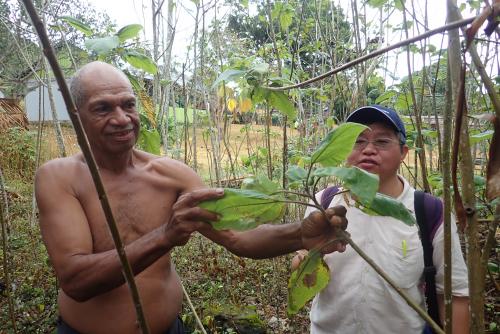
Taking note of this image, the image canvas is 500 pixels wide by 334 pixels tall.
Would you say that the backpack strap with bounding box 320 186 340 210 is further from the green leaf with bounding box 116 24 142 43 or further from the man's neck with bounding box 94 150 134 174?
the green leaf with bounding box 116 24 142 43

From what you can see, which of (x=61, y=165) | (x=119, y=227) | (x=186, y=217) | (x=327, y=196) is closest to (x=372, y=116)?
(x=327, y=196)

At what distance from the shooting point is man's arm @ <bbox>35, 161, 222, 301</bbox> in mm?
1229

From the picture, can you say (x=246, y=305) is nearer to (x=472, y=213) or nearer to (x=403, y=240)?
(x=403, y=240)

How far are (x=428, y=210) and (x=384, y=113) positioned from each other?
355 mm

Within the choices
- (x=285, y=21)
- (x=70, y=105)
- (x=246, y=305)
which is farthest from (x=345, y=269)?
(x=246, y=305)

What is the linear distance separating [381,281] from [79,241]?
955 millimetres

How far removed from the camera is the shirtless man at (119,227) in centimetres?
127

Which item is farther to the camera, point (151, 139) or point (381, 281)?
point (151, 139)

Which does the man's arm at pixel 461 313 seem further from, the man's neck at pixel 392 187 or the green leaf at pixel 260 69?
the green leaf at pixel 260 69

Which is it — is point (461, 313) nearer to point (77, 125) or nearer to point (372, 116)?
point (372, 116)

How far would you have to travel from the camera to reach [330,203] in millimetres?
1449

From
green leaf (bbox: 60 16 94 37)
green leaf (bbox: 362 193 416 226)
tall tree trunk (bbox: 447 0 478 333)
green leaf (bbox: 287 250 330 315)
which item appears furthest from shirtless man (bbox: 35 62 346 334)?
tall tree trunk (bbox: 447 0 478 333)

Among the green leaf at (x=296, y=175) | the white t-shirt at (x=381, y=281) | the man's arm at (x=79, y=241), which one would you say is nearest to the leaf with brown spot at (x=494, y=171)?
the green leaf at (x=296, y=175)

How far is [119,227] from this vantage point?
5.20 ft
